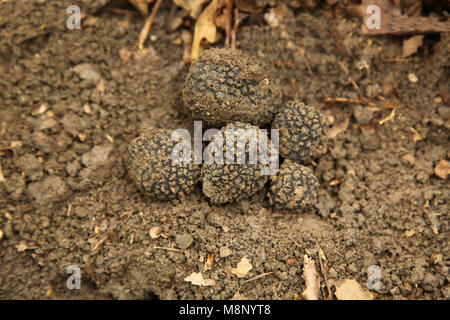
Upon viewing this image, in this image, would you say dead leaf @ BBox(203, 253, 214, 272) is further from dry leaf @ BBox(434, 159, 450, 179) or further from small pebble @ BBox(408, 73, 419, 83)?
small pebble @ BBox(408, 73, 419, 83)

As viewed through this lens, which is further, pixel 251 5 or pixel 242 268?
pixel 251 5

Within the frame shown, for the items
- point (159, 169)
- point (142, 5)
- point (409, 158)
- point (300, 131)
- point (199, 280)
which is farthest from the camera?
point (142, 5)

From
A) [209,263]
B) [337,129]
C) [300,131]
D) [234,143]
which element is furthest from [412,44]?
[209,263]

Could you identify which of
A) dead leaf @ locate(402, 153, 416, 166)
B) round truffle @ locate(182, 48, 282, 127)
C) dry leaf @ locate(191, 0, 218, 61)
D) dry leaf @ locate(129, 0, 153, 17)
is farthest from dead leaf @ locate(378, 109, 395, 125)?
dry leaf @ locate(129, 0, 153, 17)

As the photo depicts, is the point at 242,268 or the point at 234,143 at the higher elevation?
the point at 234,143

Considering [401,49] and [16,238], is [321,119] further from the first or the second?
[16,238]

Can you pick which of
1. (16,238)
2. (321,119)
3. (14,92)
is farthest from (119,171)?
(321,119)

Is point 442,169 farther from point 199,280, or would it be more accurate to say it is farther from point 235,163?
point 199,280

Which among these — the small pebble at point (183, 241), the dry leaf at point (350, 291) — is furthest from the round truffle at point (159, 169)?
the dry leaf at point (350, 291)
